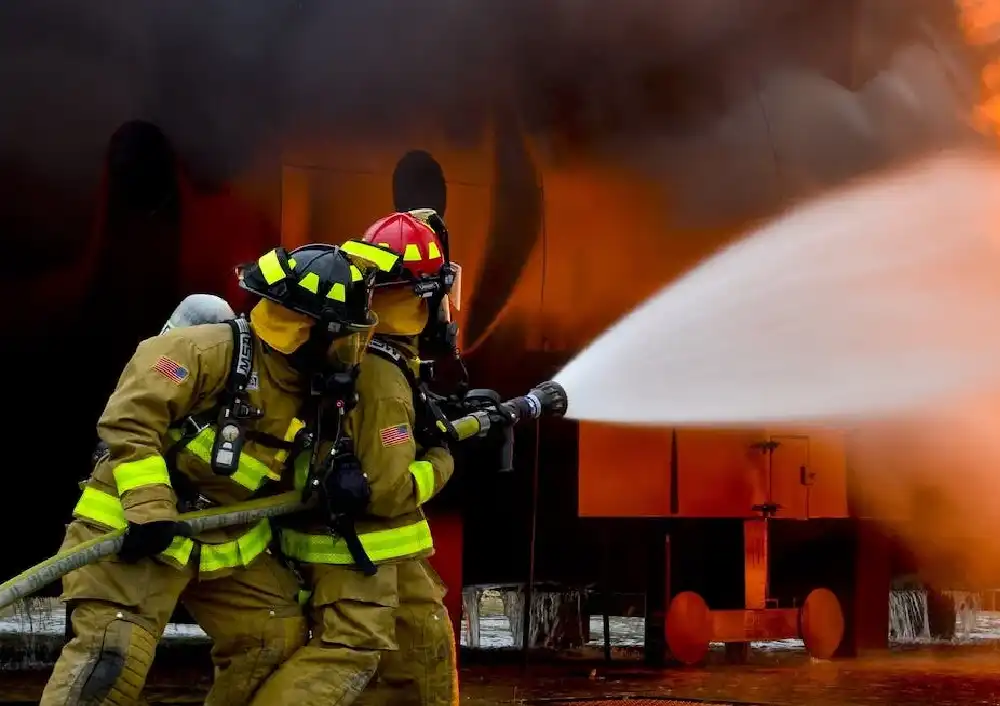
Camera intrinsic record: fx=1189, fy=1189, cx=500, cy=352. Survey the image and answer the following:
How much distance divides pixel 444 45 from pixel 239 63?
0.86 m

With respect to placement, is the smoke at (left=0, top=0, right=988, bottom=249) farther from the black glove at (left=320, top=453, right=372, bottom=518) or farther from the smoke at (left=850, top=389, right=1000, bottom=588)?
the black glove at (left=320, top=453, right=372, bottom=518)

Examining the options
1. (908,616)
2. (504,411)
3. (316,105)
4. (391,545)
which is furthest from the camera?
(908,616)

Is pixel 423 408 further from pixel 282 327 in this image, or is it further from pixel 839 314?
pixel 839 314

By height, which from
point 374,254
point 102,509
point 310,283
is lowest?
point 102,509

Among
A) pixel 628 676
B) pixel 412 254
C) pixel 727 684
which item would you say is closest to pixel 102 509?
pixel 412 254

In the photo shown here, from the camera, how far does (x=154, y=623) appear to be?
10.5 ft

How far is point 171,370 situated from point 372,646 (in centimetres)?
99

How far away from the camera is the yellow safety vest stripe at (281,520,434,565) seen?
11.6 feet

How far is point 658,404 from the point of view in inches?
220

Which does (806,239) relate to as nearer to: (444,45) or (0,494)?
(444,45)

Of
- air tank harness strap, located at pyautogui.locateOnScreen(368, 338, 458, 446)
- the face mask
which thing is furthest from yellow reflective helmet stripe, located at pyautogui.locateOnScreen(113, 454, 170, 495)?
air tank harness strap, located at pyautogui.locateOnScreen(368, 338, 458, 446)

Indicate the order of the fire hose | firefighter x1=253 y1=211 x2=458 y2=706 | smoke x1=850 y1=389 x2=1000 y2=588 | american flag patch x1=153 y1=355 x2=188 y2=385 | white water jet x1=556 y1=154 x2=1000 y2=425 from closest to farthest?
the fire hose → american flag patch x1=153 y1=355 x2=188 y2=385 → firefighter x1=253 y1=211 x2=458 y2=706 → white water jet x1=556 y1=154 x2=1000 y2=425 → smoke x1=850 y1=389 x2=1000 y2=588

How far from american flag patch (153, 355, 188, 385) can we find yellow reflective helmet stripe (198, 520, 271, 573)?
0.48 m

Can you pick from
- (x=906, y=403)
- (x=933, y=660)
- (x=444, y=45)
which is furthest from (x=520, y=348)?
(x=933, y=660)
